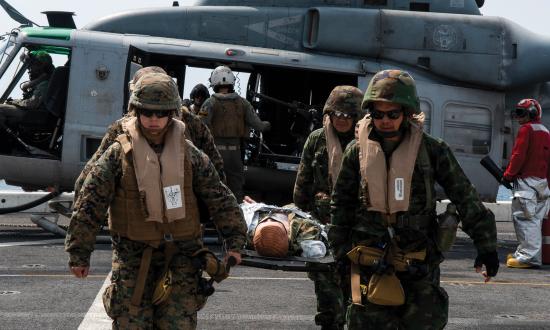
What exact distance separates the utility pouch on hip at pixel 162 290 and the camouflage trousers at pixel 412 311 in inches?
40.4

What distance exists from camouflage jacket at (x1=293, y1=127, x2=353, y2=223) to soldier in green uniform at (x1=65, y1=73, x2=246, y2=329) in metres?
2.35

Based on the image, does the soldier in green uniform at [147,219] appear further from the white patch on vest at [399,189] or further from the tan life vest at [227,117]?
the tan life vest at [227,117]

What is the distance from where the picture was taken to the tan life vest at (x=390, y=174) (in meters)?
5.79

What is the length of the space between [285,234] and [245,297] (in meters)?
2.05


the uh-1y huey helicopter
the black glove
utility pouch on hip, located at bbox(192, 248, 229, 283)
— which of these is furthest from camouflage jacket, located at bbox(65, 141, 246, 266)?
the uh-1y huey helicopter

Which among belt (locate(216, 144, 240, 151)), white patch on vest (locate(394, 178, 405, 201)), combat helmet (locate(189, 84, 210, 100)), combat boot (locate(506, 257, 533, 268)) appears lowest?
combat boot (locate(506, 257, 533, 268))

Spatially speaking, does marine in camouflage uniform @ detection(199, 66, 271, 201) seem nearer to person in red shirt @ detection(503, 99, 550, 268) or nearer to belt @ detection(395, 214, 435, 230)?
person in red shirt @ detection(503, 99, 550, 268)

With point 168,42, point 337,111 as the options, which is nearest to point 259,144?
point 168,42

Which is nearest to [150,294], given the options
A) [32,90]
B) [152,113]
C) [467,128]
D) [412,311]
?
[152,113]

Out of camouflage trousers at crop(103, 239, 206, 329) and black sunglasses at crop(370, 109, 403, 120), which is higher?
black sunglasses at crop(370, 109, 403, 120)

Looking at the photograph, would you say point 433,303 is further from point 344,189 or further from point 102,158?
point 102,158

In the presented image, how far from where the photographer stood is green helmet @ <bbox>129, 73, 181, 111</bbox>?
5.71m

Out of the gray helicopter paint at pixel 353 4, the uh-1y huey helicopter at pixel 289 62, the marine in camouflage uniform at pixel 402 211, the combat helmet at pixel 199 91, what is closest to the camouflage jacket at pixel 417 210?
the marine in camouflage uniform at pixel 402 211

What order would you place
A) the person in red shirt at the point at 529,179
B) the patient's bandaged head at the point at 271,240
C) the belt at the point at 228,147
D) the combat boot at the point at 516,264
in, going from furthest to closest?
1. the belt at the point at 228,147
2. the combat boot at the point at 516,264
3. the person in red shirt at the point at 529,179
4. the patient's bandaged head at the point at 271,240
